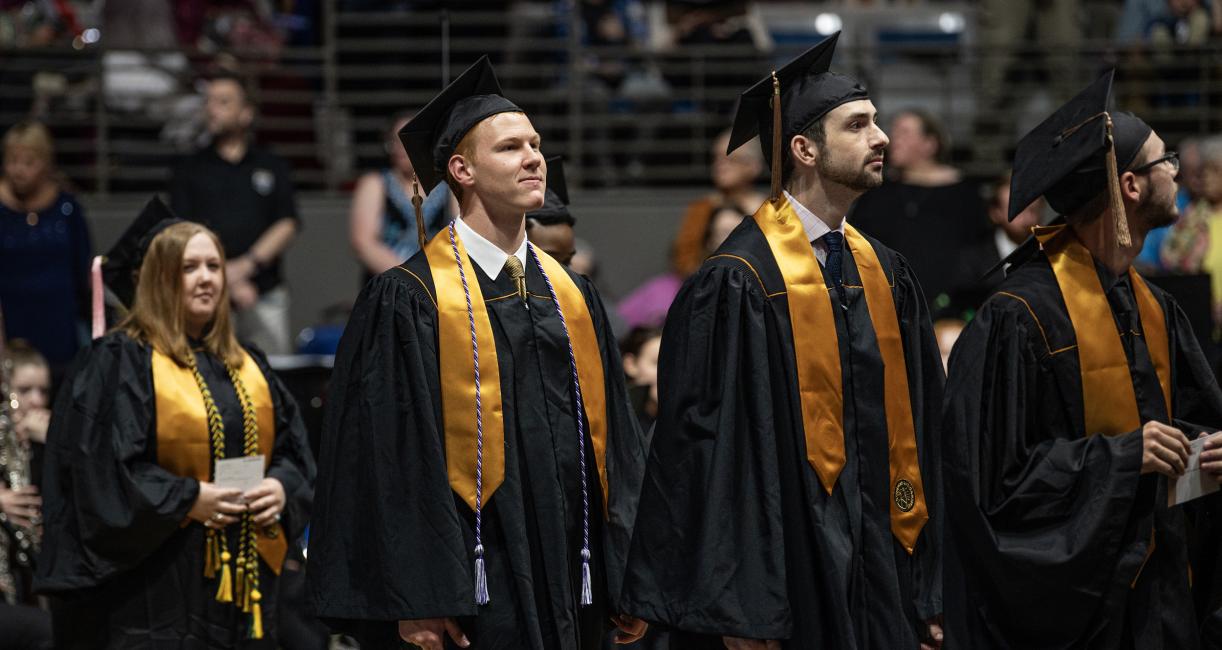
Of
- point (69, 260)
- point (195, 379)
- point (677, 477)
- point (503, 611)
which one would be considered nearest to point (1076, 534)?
point (677, 477)

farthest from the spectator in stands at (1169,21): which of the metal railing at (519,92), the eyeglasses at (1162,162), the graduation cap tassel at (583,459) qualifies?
the graduation cap tassel at (583,459)

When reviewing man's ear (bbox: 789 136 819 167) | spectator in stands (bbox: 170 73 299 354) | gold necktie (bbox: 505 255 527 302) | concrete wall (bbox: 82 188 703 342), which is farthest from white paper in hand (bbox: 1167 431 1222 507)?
concrete wall (bbox: 82 188 703 342)

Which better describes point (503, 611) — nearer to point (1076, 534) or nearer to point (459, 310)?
point (459, 310)

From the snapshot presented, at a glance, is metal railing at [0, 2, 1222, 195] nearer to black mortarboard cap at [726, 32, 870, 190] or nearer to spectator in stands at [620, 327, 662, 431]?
spectator in stands at [620, 327, 662, 431]

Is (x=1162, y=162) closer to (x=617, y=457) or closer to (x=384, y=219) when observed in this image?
(x=617, y=457)

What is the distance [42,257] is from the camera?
901 cm

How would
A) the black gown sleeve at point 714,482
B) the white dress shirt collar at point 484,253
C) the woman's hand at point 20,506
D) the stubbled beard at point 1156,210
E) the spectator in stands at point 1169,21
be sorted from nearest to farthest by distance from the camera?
the black gown sleeve at point 714,482 → the white dress shirt collar at point 484,253 → the stubbled beard at point 1156,210 → the woman's hand at point 20,506 → the spectator in stands at point 1169,21

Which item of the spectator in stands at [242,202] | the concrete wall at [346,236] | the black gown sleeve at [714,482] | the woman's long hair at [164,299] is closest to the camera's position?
the black gown sleeve at [714,482]

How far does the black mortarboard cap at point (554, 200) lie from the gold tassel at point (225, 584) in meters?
1.55

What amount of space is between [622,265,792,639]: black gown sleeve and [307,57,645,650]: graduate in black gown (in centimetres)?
28

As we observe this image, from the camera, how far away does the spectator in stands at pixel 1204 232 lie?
857 cm

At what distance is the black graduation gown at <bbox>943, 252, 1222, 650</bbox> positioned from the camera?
4.40 meters

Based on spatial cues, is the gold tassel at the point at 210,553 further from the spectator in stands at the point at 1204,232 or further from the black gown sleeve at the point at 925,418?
the spectator in stands at the point at 1204,232

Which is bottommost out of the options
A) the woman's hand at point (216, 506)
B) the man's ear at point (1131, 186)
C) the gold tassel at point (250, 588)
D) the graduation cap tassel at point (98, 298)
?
the gold tassel at point (250, 588)
